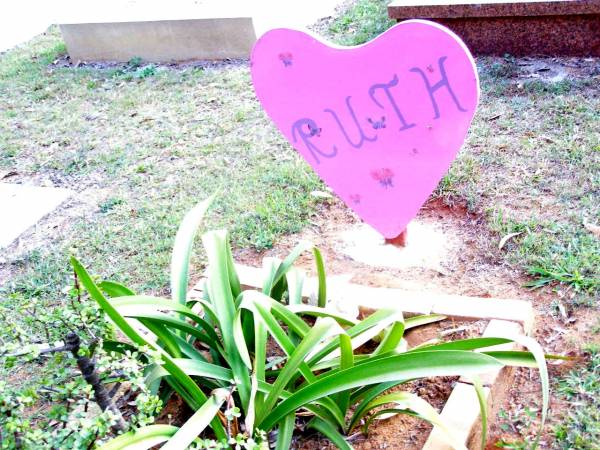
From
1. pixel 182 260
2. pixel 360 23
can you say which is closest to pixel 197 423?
pixel 182 260

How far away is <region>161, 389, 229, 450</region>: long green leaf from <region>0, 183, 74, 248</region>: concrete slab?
78.3 inches

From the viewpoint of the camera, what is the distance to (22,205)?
3.52m

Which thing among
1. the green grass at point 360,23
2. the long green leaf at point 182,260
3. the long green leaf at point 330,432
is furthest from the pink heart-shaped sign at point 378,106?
the green grass at point 360,23

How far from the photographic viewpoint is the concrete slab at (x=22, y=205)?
3318 mm

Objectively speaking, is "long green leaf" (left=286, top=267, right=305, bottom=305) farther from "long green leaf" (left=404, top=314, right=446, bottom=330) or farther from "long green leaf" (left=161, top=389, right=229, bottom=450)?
"long green leaf" (left=161, top=389, right=229, bottom=450)

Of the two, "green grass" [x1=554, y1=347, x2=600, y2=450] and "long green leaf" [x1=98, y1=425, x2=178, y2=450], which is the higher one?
"long green leaf" [x1=98, y1=425, x2=178, y2=450]

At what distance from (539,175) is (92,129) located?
269 centimetres

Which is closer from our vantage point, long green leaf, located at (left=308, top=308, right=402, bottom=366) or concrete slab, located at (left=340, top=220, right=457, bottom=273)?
long green leaf, located at (left=308, top=308, right=402, bottom=366)

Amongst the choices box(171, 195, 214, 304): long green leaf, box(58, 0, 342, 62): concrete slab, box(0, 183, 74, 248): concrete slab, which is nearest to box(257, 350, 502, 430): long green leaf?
box(171, 195, 214, 304): long green leaf

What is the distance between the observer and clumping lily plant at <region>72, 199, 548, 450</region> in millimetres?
1581

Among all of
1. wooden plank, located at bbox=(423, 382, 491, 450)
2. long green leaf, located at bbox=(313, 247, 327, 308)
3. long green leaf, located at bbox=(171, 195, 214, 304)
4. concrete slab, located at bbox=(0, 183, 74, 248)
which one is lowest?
wooden plank, located at bbox=(423, 382, 491, 450)

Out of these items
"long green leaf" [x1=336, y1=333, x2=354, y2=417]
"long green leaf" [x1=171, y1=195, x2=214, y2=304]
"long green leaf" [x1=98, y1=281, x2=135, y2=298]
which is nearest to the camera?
"long green leaf" [x1=336, y1=333, x2=354, y2=417]

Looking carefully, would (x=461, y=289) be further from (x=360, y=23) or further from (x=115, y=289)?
(x=360, y=23)

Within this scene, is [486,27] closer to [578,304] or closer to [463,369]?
[578,304]
